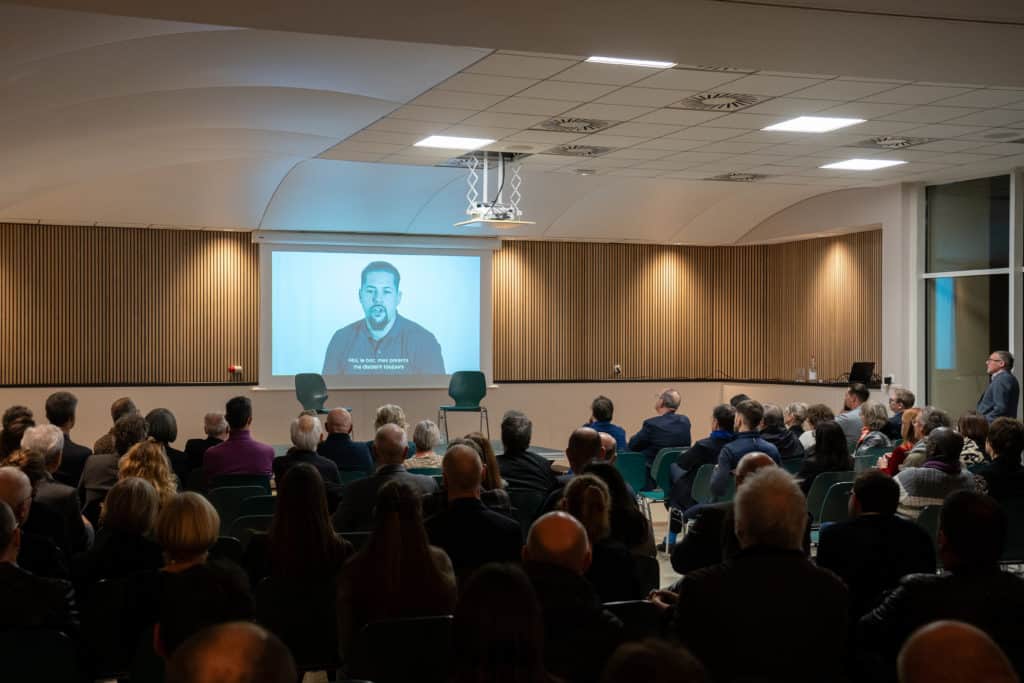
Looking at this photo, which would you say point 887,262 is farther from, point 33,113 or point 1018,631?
point 1018,631

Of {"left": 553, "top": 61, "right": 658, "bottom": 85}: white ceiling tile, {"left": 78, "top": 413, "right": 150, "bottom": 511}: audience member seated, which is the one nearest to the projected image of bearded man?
{"left": 553, "top": 61, "right": 658, "bottom": 85}: white ceiling tile

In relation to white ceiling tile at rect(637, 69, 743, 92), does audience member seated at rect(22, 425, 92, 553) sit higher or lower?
lower

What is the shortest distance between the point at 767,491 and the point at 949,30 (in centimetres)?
382

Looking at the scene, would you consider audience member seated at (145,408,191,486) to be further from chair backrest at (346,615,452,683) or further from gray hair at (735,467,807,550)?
gray hair at (735,467,807,550)

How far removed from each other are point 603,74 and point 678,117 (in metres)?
1.72

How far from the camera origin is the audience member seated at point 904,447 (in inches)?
283

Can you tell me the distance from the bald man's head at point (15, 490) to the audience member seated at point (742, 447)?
4.49 meters

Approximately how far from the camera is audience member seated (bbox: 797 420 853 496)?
727 centimetres

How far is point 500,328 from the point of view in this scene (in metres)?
15.6

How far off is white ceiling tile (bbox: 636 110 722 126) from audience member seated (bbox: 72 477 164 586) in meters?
6.06

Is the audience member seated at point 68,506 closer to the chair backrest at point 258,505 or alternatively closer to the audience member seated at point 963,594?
the chair backrest at point 258,505

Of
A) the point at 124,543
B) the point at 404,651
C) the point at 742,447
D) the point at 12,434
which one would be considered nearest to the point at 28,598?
the point at 124,543

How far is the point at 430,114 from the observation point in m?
8.95

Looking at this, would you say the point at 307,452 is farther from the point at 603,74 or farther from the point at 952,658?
the point at 952,658
